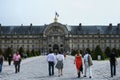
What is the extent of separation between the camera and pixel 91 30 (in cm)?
12725

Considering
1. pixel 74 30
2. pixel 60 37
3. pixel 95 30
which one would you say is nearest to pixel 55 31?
pixel 60 37

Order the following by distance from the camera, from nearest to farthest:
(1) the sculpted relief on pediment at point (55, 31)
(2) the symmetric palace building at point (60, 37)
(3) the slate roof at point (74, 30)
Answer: (2) the symmetric palace building at point (60, 37) → (1) the sculpted relief on pediment at point (55, 31) → (3) the slate roof at point (74, 30)

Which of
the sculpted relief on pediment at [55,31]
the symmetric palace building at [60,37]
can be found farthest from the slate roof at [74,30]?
the sculpted relief on pediment at [55,31]

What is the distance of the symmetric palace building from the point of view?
126 metres

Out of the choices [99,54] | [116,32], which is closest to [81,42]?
[116,32]

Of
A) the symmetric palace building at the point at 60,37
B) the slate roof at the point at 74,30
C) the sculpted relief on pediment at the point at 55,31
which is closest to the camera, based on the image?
the symmetric palace building at the point at 60,37

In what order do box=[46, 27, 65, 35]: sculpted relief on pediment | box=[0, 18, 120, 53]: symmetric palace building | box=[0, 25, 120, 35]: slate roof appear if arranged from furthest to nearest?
box=[0, 25, 120, 35]: slate roof < box=[46, 27, 65, 35]: sculpted relief on pediment < box=[0, 18, 120, 53]: symmetric palace building

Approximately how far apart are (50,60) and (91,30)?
344 feet

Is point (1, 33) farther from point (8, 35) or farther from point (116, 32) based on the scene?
point (116, 32)

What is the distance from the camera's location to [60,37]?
126938 millimetres

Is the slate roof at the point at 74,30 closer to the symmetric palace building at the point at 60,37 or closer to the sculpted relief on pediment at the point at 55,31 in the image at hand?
the symmetric palace building at the point at 60,37

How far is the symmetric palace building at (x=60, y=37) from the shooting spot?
12569 centimetres

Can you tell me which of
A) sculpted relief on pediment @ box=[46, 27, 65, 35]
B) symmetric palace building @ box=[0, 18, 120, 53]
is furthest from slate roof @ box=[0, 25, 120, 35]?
sculpted relief on pediment @ box=[46, 27, 65, 35]

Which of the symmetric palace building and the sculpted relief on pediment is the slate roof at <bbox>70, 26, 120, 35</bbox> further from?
the sculpted relief on pediment
